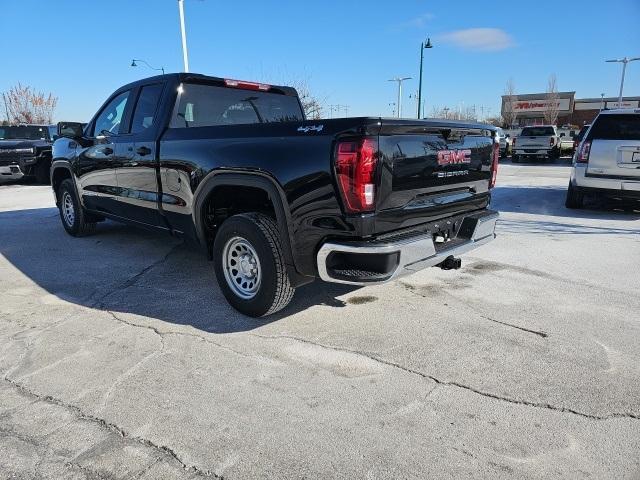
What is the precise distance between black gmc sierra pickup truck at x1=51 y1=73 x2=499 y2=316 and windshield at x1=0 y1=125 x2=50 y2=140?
1247 centimetres

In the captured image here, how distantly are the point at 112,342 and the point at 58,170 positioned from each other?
14.7ft

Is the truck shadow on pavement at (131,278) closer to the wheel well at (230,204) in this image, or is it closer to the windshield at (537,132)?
the wheel well at (230,204)

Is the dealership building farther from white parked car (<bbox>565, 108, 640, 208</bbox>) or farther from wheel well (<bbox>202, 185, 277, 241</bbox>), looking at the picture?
wheel well (<bbox>202, 185, 277, 241</bbox>)

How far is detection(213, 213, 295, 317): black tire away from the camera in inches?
135

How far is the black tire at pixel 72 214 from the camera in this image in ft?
21.4

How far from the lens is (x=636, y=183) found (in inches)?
303

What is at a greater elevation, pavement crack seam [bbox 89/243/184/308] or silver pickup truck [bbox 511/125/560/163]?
silver pickup truck [bbox 511/125/560/163]

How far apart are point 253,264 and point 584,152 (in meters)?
7.05

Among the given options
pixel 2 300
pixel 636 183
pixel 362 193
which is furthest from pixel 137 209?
pixel 636 183

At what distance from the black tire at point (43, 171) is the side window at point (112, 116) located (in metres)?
9.17

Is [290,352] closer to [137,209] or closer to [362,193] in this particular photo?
[362,193]

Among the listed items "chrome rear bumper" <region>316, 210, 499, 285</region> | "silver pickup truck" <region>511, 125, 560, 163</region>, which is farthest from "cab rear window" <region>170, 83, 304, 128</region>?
"silver pickup truck" <region>511, 125, 560, 163</region>

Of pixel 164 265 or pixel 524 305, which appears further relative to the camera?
pixel 164 265

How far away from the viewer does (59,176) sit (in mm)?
6953
